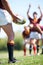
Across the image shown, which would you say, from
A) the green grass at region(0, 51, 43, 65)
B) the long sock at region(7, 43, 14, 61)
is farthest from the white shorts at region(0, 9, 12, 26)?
the green grass at region(0, 51, 43, 65)

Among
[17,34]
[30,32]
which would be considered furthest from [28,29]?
[17,34]

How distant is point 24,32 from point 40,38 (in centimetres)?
31

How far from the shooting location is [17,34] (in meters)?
3.62

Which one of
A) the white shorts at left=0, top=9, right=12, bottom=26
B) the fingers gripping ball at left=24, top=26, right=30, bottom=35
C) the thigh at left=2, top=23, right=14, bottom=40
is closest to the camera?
the white shorts at left=0, top=9, right=12, bottom=26

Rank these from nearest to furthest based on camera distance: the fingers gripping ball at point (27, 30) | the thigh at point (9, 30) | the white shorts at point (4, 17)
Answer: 1. the white shorts at point (4, 17)
2. the thigh at point (9, 30)
3. the fingers gripping ball at point (27, 30)

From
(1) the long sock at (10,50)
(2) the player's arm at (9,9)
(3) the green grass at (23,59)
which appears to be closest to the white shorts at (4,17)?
(2) the player's arm at (9,9)

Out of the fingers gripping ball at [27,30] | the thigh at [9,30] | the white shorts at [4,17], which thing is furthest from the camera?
the fingers gripping ball at [27,30]

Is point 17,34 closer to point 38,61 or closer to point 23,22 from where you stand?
point 23,22

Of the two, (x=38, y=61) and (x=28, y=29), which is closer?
(x=38, y=61)

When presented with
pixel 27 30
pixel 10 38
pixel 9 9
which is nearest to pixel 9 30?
pixel 10 38

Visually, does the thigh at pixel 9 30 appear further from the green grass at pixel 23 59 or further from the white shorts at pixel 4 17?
the green grass at pixel 23 59

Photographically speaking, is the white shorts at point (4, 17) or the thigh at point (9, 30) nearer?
the white shorts at point (4, 17)

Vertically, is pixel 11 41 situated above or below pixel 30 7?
below

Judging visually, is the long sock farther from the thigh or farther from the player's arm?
the player's arm
